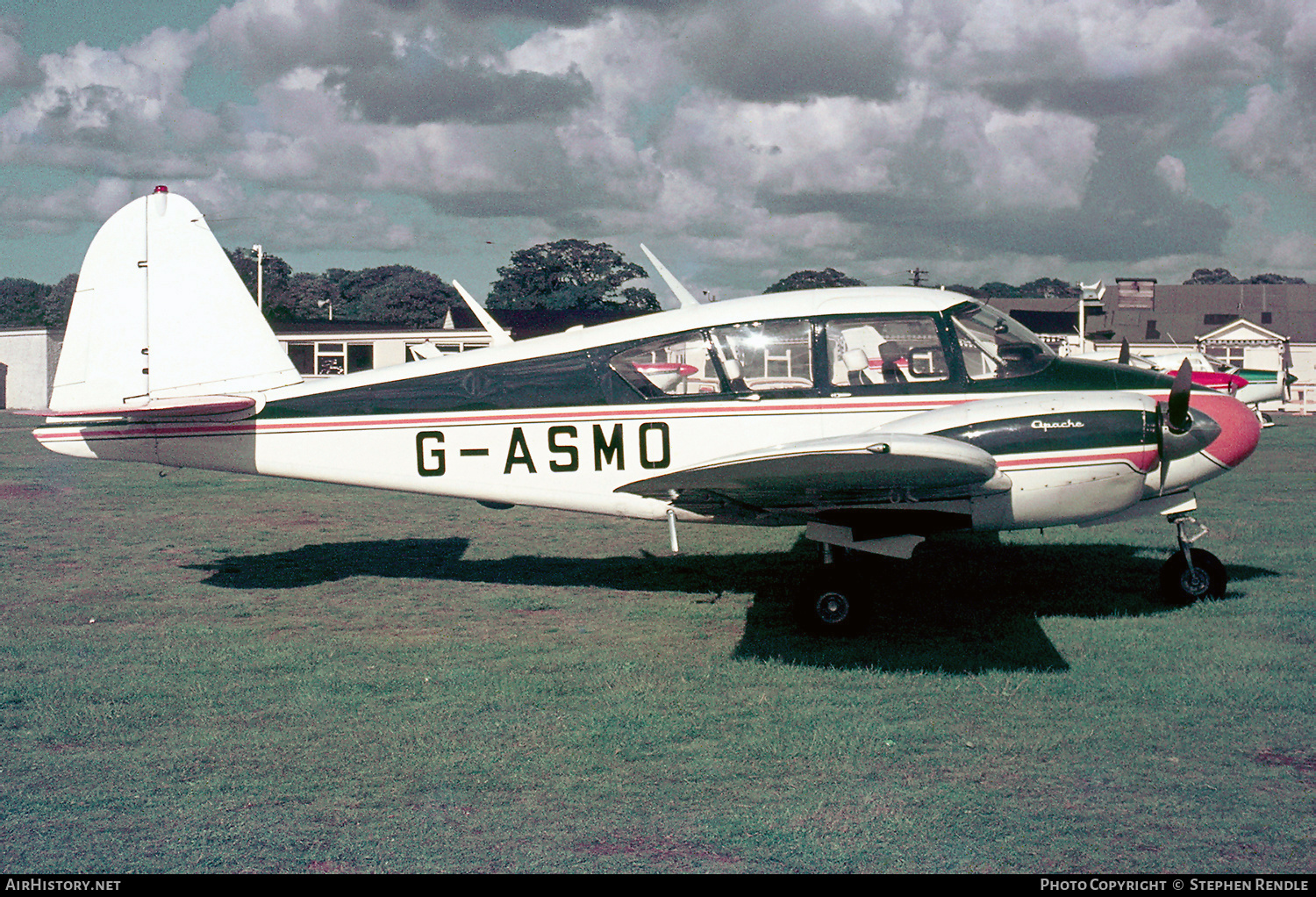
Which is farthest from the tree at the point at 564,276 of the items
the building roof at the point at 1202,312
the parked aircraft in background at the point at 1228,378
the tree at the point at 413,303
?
the parked aircraft in background at the point at 1228,378

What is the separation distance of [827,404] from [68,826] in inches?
208

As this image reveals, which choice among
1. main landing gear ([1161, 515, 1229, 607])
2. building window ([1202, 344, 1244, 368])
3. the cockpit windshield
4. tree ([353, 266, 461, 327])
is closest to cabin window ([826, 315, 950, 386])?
the cockpit windshield

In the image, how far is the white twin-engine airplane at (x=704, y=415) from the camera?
22.6ft

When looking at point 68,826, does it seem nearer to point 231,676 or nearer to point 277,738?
point 277,738

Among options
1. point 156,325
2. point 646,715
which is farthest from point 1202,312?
point 646,715

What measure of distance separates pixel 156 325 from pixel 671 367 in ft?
14.1

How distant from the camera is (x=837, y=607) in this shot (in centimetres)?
722

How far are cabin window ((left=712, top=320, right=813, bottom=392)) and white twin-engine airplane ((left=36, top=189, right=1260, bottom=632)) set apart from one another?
0.05ft

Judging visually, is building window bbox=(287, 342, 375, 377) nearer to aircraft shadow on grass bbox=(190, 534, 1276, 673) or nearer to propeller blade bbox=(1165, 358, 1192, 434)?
aircraft shadow on grass bbox=(190, 534, 1276, 673)

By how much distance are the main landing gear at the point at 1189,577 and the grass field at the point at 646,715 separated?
0.25 meters

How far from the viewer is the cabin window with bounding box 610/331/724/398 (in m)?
7.76

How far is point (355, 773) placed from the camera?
16.0 feet

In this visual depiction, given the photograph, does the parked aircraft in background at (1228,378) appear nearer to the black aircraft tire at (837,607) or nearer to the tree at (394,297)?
the black aircraft tire at (837,607)

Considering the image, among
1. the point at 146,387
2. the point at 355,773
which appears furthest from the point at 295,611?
the point at 355,773
